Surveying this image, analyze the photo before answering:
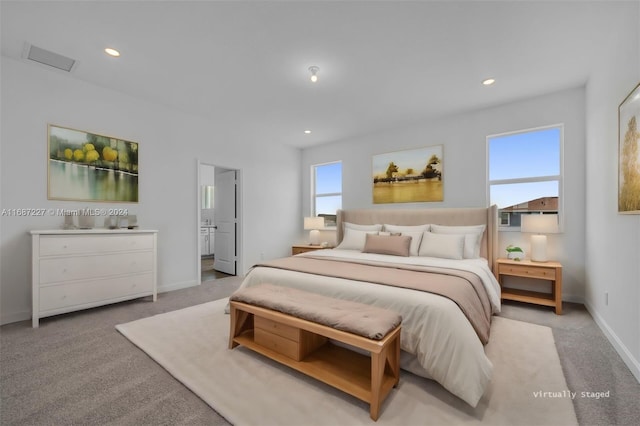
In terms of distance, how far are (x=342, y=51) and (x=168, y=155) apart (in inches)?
112

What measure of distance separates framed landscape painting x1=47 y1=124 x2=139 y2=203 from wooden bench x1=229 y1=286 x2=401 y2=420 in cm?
246

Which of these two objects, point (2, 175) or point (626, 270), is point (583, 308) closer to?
point (626, 270)

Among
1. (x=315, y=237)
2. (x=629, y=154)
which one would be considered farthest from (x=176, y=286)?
(x=629, y=154)

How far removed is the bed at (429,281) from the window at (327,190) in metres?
1.43

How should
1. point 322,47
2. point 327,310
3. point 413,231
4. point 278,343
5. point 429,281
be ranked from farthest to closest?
1. point 413,231
2. point 322,47
3. point 429,281
4. point 278,343
5. point 327,310

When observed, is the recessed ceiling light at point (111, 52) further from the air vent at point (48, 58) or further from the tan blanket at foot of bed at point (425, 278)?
the tan blanket at foot of bed at point (425, 278)


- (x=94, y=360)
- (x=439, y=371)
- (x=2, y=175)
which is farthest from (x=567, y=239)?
(x=2, y=175)

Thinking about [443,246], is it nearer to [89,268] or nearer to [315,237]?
[315,237]

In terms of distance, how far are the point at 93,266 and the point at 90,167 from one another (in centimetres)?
119

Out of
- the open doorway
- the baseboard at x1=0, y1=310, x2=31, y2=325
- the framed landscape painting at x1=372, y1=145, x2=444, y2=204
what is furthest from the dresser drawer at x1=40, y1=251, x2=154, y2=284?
the framed landscape painting at x1=372, y1=145, x2=444, y2=204

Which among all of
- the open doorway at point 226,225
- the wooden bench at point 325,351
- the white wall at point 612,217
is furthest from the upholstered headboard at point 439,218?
the wooden bench at point 325,351

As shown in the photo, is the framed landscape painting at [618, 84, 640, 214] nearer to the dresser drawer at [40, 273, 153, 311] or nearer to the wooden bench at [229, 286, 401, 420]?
the wooden bench at [229, 286, 401, 420]

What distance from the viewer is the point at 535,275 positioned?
3.11 meters

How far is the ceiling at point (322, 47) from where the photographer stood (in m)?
2.07
